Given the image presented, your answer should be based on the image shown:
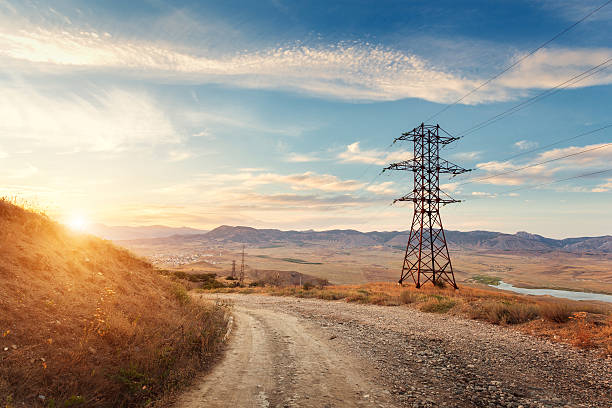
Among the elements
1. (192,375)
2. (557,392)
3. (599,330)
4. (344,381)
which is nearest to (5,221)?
(192,375)

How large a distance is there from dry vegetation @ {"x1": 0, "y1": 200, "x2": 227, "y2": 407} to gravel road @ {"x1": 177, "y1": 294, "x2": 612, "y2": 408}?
1263 millimetres

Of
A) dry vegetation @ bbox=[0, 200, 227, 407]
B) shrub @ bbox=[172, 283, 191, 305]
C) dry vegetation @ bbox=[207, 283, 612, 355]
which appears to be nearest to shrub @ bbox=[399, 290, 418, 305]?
dry vegetation @ bbox=[207, 283, 612, 355]

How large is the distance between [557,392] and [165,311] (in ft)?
43.1

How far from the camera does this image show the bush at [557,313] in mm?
14594

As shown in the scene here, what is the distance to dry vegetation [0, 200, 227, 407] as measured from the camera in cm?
654

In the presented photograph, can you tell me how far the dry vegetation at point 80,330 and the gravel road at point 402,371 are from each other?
4.14 ft

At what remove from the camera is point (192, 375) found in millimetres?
8594

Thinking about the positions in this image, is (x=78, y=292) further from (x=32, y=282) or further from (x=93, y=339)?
(x=93, y=339)

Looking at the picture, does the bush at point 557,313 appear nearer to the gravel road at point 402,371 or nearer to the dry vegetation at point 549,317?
the dry vegetation at point 549,317

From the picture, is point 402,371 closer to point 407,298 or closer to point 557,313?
point 557,313

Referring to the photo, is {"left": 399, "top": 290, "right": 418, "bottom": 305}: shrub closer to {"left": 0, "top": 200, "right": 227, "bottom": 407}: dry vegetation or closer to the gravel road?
the gravel road

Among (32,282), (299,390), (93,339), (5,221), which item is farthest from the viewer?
(5,221)

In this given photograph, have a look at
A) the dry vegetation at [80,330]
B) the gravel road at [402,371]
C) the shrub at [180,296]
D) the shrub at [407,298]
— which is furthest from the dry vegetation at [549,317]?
the shrub at [180,296]

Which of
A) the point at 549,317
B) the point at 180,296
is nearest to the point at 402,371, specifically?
the point at 549,317
